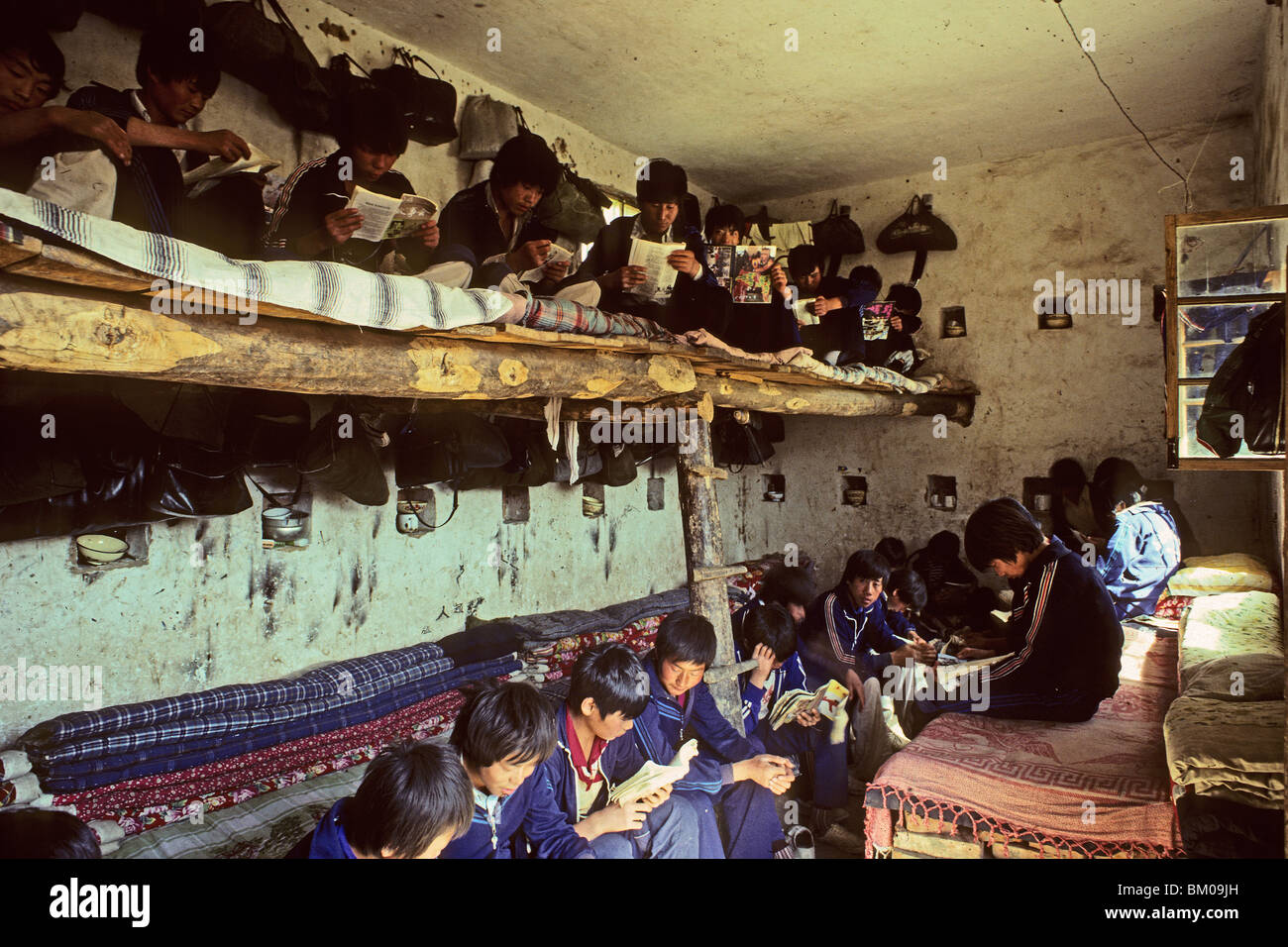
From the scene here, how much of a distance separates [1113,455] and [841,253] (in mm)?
3682

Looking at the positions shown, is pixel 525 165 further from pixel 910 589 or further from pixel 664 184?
pixel 910 589

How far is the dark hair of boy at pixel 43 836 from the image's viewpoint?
1.82 meters

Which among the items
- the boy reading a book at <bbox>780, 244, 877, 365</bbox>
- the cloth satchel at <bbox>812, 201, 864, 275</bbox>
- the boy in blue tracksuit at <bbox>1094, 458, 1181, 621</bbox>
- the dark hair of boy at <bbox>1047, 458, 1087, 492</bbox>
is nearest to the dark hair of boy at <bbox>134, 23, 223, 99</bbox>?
the boy reading a book at <bbox>780, 244, 877, 365</bbox>

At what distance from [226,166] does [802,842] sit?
4.21m

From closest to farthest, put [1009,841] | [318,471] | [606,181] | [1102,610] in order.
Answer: [1009,841] → [1102,610] → [318,471] → [606,181]

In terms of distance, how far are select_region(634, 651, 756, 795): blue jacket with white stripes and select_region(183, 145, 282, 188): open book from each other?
2704 mm

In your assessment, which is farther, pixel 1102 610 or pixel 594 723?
pixel 1102 610

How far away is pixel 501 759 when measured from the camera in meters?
2.44

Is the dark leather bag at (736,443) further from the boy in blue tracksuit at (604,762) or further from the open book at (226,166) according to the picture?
the open book at (226,166)

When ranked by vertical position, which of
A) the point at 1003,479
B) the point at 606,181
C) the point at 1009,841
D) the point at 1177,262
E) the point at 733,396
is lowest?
the point at 1009,841

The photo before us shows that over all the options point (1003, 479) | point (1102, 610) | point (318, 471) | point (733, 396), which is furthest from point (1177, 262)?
point (1003, 479)

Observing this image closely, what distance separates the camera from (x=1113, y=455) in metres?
7.56

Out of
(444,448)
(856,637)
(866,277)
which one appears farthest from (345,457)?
(866,277)
